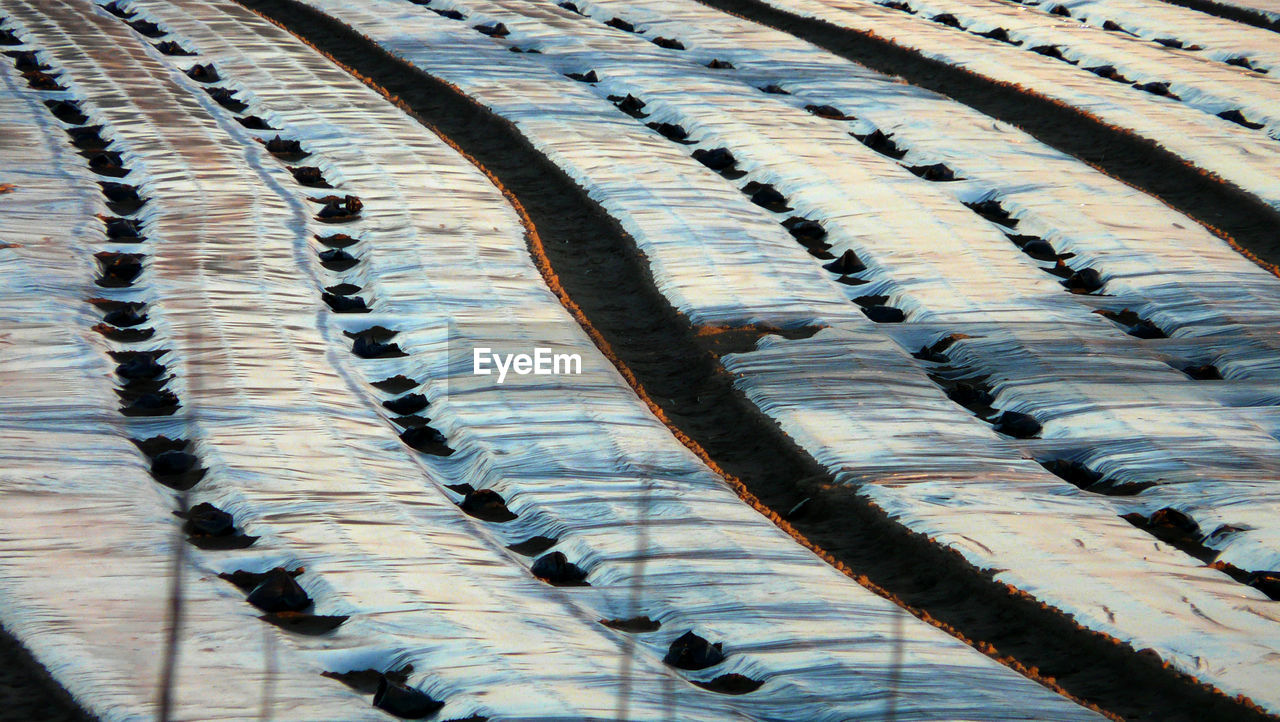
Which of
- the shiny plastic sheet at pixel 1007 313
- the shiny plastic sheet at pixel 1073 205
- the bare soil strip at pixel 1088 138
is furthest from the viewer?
the bare soil strip at pixel 1088 138

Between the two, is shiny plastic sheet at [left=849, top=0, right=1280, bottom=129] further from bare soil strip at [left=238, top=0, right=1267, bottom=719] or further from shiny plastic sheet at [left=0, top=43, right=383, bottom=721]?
shiny plastic sheet at [left=0, top=43, right=383, bottom=721]

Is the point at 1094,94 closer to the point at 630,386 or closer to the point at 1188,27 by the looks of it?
the point at 1188,27

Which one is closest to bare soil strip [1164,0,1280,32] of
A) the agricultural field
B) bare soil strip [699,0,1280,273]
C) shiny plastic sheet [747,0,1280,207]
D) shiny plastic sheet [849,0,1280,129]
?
shiny plastic sheet [849,0,1280,129]

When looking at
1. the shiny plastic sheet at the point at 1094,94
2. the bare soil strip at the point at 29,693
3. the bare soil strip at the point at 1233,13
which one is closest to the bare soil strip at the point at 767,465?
the shiny plastic sheet at the point at 1094,94

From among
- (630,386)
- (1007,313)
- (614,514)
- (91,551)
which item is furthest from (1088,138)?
(91,551)

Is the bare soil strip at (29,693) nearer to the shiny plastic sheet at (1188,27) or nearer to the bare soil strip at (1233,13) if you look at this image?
the shiny plastic sheet at (1188,27)
